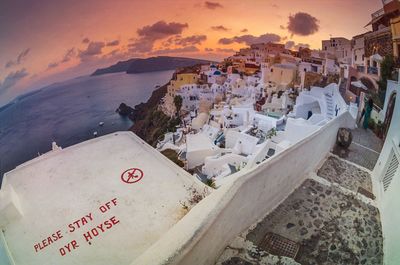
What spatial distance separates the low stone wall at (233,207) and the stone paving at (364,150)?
111 cm

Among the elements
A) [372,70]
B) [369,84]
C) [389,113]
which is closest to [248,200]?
[389,113]

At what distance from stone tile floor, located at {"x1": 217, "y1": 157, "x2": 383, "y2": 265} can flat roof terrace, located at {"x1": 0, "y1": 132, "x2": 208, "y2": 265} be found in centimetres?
121

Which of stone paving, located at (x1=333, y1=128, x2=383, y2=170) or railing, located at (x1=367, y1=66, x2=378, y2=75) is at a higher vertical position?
railing, located at (x1=367, y1=66, x2=378, y2=75)

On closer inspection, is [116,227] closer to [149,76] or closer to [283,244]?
[283,244]

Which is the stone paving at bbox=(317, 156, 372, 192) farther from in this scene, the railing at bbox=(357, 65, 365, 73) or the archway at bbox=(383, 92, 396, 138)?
the railing at bbox=(357, 65, 365, 73)

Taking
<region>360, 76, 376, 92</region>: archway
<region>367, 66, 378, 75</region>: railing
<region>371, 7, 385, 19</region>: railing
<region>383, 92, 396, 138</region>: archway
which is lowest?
<region>383, 92, 396, 138</region>: archway

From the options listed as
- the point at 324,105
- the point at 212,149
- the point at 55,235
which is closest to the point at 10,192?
the point at 55,235

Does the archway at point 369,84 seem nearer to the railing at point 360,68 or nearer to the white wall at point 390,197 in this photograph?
the railing at point 360,68

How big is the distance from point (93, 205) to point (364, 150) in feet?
15.7

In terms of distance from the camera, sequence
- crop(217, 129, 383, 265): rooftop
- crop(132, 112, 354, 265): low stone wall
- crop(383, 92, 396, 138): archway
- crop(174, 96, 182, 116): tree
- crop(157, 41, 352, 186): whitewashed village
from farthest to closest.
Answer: crop(174, 96, 182, 116): tree, crop(157, 41, 352, 186): whitewashed village, crop(383, 92, 396, 138): archway, crop(217, 129, 383, 265): rooftop, crop(132, 112, 354, 265): low stone wall

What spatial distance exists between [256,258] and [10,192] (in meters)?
3.81

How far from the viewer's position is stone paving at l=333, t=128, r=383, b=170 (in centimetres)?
442

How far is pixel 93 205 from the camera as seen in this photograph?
12.7ft

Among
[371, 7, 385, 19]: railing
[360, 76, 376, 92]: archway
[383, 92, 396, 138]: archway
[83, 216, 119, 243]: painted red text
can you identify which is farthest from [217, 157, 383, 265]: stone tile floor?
[371, 7, 385, 19]: railing
